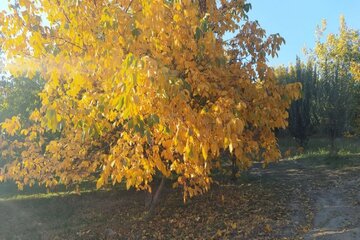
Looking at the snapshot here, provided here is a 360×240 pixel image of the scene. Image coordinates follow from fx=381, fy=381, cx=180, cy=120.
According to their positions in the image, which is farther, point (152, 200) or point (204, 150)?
point (152, 200)

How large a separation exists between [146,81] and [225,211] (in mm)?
5877

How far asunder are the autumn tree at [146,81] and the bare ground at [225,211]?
1783 millimetres

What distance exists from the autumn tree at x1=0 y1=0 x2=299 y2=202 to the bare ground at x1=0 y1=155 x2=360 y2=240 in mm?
1783

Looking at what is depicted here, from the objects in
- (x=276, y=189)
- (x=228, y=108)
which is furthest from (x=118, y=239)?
(x=228, y=108)

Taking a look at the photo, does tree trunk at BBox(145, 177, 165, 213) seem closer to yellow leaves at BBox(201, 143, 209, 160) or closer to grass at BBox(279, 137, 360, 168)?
yellow leaves at BBox(201, 143, 209, 160)

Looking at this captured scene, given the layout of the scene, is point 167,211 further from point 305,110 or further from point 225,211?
point 305,110

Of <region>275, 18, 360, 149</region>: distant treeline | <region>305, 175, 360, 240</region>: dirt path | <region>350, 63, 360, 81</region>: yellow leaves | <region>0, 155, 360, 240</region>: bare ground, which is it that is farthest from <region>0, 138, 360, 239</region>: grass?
<region>350, 63, 360, 81</region>: yellow leaves

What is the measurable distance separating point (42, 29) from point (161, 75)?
8.71 ft

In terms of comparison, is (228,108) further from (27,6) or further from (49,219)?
(49,219)

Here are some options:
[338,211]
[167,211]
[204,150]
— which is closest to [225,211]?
[167,211]

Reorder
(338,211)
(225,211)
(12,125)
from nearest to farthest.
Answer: (12,125)
(338,211)
(225,211)

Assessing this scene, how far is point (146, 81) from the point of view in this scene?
325cm

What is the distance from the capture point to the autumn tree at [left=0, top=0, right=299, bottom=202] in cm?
352

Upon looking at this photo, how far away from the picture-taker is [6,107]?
1184cm
